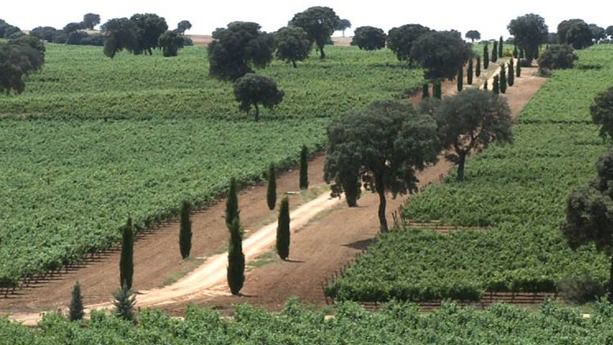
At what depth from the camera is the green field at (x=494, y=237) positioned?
50750 millimetres

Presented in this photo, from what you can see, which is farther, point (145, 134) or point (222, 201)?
point (145, 134)

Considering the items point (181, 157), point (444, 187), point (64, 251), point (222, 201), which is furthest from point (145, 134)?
point (64, 251)

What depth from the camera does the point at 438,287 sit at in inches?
1970

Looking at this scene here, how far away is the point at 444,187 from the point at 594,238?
97.1 ft

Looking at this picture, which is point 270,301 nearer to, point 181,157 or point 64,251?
point 64,251

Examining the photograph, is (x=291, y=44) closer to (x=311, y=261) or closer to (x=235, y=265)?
(x=311, y=261)

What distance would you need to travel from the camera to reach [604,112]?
90.5m

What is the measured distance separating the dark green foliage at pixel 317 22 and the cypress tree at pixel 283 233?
4720 inches

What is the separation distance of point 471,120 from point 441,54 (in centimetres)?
6252

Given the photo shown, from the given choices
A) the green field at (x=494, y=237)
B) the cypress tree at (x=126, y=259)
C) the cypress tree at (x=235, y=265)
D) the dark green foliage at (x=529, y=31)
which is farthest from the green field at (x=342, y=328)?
the dark green foliage at (x=529, y=31)

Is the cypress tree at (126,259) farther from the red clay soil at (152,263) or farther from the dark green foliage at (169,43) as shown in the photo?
the dark green foliage at (169,43)

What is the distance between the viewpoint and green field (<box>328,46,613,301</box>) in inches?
1998

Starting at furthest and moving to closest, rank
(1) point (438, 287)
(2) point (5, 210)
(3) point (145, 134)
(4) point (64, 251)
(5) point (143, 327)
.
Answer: (3) point (145, 134)
(2) point (5, 210)
(4) point (64, 251)
(1) point (438, 287)
(5) point (143, 327)

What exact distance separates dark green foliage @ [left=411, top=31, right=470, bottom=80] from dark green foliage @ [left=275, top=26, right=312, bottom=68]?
20.6m
